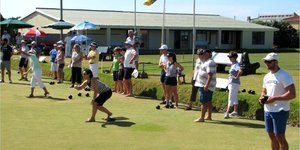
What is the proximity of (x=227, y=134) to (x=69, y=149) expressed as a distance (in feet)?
10.6

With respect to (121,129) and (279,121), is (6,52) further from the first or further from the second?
(279,121)

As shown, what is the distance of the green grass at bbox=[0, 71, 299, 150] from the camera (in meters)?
8.52

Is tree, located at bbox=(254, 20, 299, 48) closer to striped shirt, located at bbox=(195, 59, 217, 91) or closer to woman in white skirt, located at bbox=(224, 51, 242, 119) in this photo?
woman in white skirt, located at bbox=(224, 51, 242, 119)

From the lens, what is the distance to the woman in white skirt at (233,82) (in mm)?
11344

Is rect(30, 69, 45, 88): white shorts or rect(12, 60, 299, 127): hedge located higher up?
rect(30, 69, 45, 88): white shorts

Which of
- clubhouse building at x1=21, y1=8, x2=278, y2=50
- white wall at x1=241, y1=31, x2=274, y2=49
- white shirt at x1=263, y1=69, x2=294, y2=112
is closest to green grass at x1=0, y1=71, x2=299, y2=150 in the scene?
white shirt at x1=263, y1=69, x2=294, y2=112

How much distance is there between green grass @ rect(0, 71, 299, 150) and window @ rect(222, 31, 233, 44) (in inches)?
1518

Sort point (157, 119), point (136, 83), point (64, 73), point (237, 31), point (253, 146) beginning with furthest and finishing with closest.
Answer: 1. point (237, 31)
2. point (64, 73)
3. point (136, 83)
4. point (157, 119)
5. point (253, 146)

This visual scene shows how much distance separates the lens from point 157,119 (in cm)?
1125

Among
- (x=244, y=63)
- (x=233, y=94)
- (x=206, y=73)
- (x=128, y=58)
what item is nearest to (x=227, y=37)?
(x=244, y=63)

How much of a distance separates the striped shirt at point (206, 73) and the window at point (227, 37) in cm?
4073

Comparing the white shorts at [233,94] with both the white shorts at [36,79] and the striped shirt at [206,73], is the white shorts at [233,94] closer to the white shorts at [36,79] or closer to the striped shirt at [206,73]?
the striped shirt at [206,73]

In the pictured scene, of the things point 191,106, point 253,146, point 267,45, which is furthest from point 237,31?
point 253,146

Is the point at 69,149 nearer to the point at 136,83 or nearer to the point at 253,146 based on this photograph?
the point at 253,146
